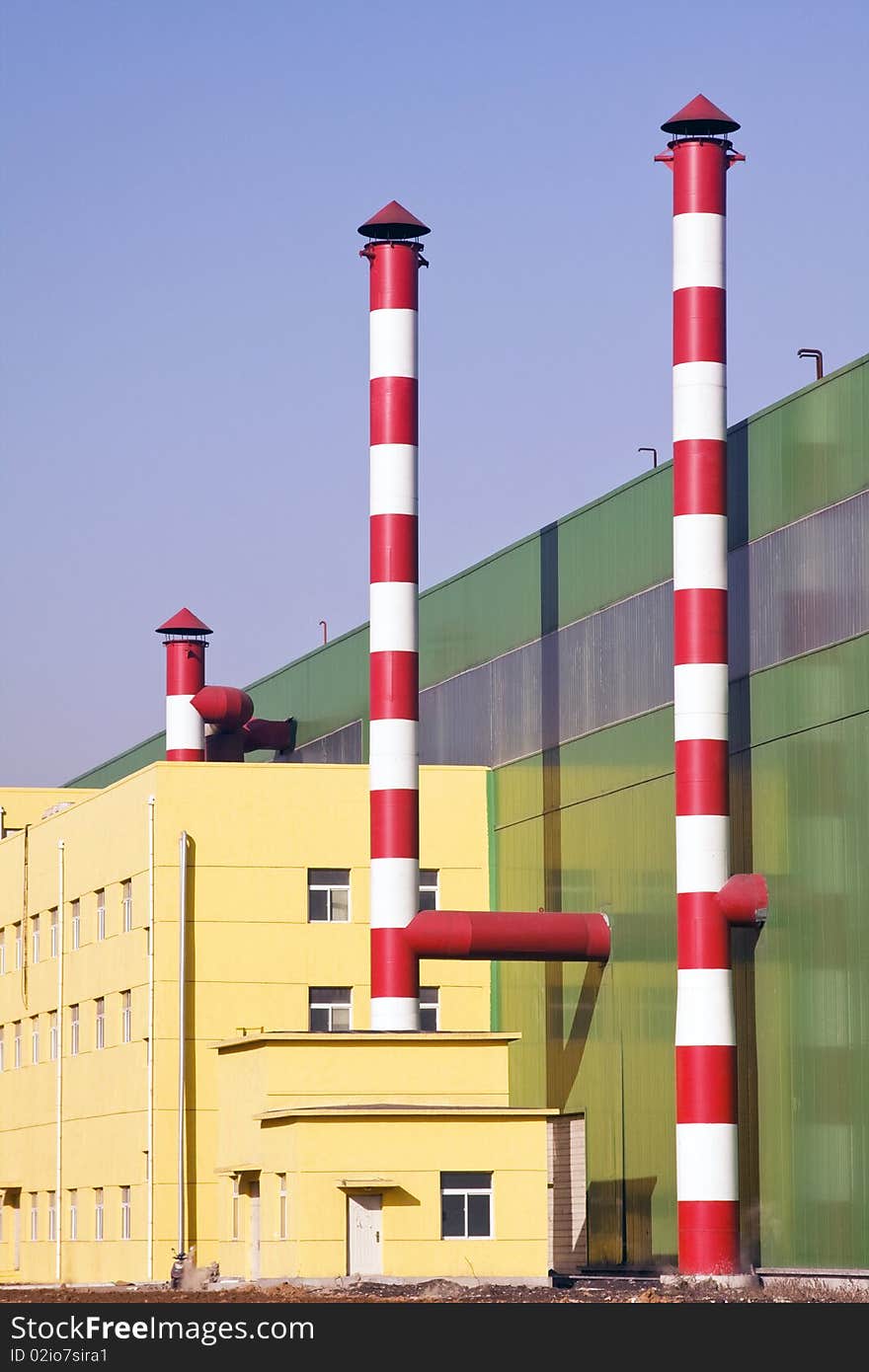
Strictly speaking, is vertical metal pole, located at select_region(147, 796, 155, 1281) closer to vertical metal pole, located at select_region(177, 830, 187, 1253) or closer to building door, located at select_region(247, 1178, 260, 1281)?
vertical metal pole, located at select_region(177, 830, 187, 1253)

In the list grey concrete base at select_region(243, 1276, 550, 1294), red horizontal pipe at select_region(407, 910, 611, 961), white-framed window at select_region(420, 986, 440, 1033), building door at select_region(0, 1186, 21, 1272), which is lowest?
building door at select_region(0, 1186, 21, 1272)

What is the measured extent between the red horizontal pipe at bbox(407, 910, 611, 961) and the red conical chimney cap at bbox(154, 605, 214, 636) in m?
17.9

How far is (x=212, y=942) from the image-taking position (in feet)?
166

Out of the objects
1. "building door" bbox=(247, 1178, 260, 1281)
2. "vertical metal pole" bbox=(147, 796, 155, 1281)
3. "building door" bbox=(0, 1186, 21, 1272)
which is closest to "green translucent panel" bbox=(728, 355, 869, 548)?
"building door" bbox=(247, 1178, 260, 1281)

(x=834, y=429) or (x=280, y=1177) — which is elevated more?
(x=834, y=429)

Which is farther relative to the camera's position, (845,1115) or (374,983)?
(374,983)

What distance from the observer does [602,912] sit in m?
46.3

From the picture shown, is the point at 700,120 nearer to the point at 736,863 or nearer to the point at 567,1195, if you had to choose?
the point at 736,863

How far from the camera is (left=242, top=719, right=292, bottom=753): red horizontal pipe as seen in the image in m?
63.0

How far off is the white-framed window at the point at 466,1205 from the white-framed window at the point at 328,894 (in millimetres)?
9986
